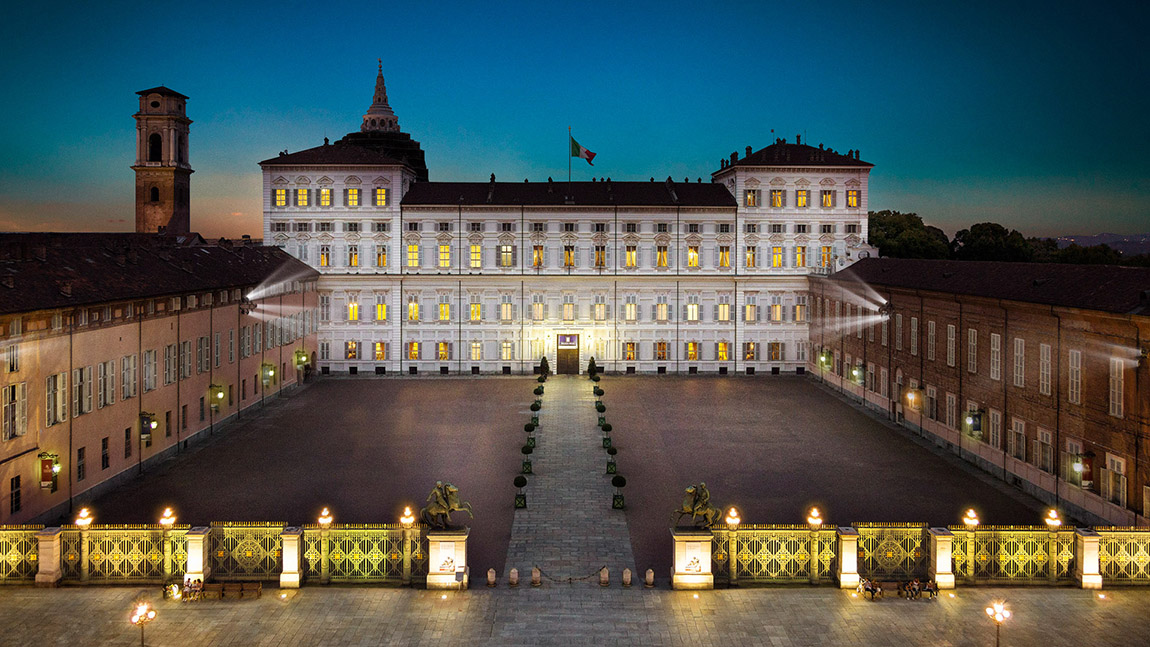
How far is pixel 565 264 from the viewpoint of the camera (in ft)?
204

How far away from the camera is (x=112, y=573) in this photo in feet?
66.1

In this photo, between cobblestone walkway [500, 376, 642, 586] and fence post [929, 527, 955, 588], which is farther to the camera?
cobblestone walkway [500, 376, 642, 586]

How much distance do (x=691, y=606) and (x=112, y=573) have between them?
1416cm

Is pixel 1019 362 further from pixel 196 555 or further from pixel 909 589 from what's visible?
pixel 196 555

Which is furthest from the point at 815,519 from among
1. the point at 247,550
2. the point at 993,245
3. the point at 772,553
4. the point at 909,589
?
the point at 993,245

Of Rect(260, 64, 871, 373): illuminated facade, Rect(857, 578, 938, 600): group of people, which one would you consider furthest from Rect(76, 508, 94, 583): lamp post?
Rect(260, 64, 871, 373): illuminated facade

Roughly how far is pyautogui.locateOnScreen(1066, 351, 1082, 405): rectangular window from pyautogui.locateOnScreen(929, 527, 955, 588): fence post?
439 inches

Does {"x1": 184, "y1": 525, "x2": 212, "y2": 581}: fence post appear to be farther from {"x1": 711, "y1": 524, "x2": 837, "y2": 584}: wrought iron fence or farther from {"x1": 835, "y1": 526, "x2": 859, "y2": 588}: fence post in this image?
{"x1": 835, "y1": 526, "x2": 859, "y2": 588}: fence post

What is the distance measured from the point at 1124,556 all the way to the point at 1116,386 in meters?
7.23

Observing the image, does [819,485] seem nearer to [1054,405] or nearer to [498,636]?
[1054,405]

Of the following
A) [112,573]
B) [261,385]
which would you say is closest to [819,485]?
[112,573]

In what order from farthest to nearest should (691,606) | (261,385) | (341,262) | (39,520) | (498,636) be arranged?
(341,262), (261,385), (39,520), (691,606), (498,636)

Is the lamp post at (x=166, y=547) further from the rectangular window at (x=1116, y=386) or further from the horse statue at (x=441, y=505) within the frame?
the rectangular window at (x=1116, y=386)

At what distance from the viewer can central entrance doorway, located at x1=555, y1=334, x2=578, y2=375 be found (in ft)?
204
